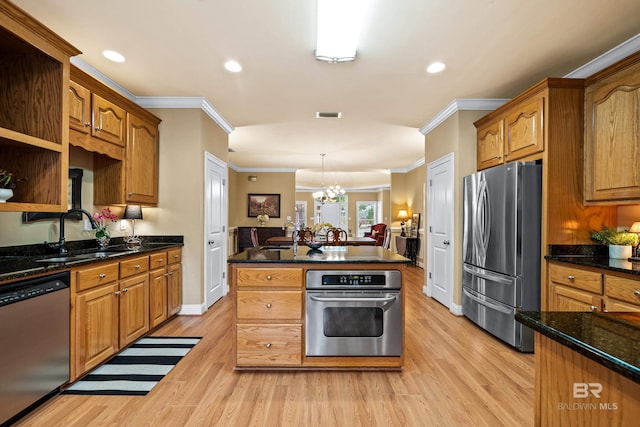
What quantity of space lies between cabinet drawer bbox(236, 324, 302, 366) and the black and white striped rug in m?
0.70

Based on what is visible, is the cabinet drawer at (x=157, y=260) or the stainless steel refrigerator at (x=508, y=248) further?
the cabinet drawer at (x=157, y=260)

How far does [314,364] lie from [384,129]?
387 centimetres

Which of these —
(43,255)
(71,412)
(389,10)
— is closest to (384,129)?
(389,10)

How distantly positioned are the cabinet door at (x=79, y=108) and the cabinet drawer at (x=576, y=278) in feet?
14.1

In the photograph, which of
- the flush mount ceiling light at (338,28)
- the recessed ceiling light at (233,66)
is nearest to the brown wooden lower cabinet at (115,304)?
the recessed ceiling light at (233,66)

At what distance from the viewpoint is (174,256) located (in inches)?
141

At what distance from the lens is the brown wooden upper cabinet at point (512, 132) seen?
2.82 m

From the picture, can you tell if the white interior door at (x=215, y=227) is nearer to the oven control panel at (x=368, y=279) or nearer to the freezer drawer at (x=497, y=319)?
the oven control panel at (x=368, y=279)

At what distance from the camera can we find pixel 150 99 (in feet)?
12.4

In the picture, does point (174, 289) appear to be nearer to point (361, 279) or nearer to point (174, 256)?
point (174, 256)

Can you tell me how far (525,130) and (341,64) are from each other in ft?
6.19

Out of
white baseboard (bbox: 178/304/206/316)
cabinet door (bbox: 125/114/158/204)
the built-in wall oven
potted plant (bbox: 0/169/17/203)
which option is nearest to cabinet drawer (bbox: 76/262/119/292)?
potted plant (bbox: 0/169/17/203)

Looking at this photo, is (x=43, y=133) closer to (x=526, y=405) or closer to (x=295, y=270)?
(x=295, y=270)

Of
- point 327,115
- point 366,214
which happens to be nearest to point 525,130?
point 327,115
